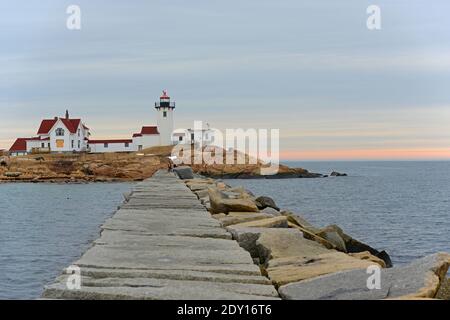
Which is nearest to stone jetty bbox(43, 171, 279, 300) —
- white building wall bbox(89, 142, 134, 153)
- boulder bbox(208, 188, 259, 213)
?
boulder bbox(208, 188, 259, 213)

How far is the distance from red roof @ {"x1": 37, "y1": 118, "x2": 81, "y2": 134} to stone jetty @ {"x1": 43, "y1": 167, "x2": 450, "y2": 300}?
61412 mm

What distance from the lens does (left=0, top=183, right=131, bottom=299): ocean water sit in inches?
→ 454

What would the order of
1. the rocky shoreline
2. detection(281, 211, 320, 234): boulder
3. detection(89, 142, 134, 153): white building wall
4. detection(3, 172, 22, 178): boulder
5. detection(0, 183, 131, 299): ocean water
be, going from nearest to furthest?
1. the rocky shoreline
2. detection(0, 183, 131, 299): ocean water
3. detection(281, 211, 320, 234): boulder
4. detection(3, 172, 22, 178): boulder
5. detection(89, 142, 134, 153): white building wall

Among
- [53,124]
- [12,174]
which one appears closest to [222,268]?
[12,174]

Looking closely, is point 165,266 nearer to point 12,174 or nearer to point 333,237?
point 333,237

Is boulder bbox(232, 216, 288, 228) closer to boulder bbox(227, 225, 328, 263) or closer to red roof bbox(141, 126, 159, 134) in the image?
boulder bbox(227, 225, 328, 263)

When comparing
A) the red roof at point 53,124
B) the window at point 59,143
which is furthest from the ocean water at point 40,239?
the window at point 59,143

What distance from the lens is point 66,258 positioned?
1419 centimetres

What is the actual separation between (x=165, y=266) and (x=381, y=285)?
2.04 meters

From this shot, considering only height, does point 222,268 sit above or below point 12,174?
above

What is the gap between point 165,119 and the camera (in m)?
72.2
